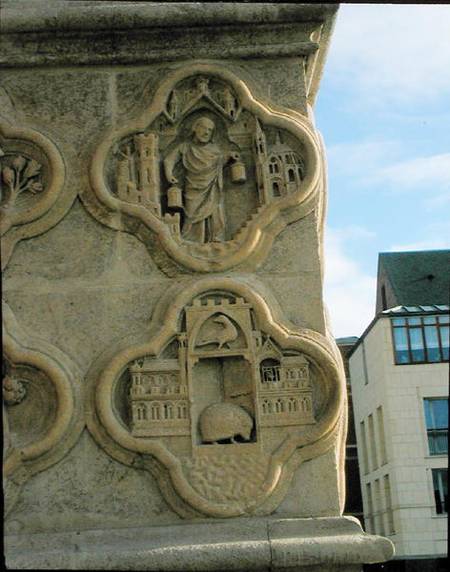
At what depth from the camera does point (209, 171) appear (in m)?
4.91

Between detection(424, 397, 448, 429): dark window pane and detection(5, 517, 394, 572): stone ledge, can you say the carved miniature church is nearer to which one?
detection(5, 517, 394, 572): stone ledge

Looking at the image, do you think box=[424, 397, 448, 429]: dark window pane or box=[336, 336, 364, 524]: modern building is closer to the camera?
box=[424, 397, 448, 429]: dark window pane

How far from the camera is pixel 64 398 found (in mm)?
4414

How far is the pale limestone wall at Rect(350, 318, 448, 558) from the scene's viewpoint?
3225cm

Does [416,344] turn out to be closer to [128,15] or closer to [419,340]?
[419,340]

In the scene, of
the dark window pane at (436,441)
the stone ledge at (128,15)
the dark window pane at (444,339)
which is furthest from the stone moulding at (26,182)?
the dark window pane at (444,339)

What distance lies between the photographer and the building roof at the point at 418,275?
151 ft

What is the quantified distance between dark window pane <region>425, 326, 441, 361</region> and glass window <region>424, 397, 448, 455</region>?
72.0 inches

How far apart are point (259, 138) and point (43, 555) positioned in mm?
2250

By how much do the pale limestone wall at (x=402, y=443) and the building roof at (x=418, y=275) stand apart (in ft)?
24.3

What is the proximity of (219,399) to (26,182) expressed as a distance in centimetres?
145

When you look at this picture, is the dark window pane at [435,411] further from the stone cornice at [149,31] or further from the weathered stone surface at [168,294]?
the stone cornice at [149,31]

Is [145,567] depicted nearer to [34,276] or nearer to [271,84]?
[34,276]

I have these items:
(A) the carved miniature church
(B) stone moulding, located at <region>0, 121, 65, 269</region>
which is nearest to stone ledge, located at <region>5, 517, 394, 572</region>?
(A) the carved miniature church
